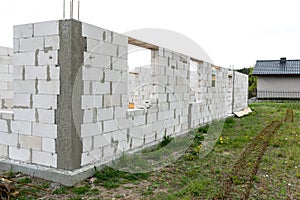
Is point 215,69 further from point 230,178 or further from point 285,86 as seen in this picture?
point 285,86

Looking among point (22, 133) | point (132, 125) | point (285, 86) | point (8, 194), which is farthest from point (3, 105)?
point (285, 86)

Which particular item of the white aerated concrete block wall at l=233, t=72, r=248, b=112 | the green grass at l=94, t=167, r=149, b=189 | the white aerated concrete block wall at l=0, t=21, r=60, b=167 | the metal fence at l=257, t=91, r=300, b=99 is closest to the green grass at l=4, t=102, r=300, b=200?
the green grass at l=94, t=167, r=149, b=189

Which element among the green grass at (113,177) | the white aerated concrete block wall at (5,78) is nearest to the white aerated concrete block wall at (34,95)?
the green grass at (113,177)

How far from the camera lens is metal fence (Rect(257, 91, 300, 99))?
24.4 meters

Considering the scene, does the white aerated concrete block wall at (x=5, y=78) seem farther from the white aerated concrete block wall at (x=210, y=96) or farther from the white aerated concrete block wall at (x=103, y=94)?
the white aerated concrete block wall at (x=210, y=96)

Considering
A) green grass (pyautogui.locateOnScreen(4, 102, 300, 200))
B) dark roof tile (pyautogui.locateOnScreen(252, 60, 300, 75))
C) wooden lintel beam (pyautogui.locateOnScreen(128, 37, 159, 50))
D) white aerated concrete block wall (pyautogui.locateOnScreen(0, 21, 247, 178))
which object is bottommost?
green grass (pyautogui.locateOnScreen(4, 102, 300, 200))

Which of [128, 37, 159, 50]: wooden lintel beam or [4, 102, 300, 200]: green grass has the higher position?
[128, 37, 159, 50]: wooden lintel beam

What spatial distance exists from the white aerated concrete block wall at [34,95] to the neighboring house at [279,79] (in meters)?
24.0

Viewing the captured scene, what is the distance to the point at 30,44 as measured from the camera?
163 inches

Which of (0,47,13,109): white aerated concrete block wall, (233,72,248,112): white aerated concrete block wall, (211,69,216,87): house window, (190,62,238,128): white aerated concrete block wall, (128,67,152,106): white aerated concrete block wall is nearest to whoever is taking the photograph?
(0,47,13,109): white aerated concrete block wall

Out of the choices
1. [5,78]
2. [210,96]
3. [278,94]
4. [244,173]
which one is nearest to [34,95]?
[5,78]

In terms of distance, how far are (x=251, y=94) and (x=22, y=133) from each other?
87.8 feet

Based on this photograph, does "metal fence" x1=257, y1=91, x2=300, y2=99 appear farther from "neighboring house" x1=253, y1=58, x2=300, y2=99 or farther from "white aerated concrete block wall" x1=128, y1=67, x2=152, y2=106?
"white aerated concrete block wall" x1=128, y1=67, x2=152, y2=106

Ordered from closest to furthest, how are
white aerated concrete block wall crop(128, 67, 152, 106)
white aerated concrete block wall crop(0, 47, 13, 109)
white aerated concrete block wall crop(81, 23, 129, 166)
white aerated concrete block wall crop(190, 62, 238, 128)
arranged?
white aerated concrete block wall crop(81, 23, 129, 166) → white aerated concrete block wall crop(0, 47, 13, 109) → white aerated concrete block wall crop(190, 62, 238, 128) → white aerated concrete block wall crop(128, 67, 152, 106)
